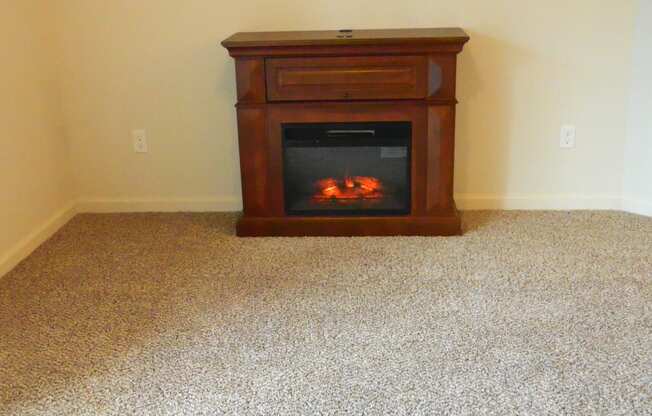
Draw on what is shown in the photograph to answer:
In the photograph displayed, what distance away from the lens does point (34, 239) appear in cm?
328

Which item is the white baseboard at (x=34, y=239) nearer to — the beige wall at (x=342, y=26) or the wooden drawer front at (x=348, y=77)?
the beige wall at (x=342, y=26)

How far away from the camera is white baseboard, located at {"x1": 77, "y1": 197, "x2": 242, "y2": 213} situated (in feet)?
12.1

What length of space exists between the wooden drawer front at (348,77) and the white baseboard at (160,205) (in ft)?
2.38

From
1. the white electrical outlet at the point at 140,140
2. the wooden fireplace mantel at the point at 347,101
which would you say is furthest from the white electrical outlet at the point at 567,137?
the white electrical outlet at the point at 140,140

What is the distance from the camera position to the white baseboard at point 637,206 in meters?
3.49

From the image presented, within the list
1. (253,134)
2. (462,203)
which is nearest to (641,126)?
(462,203)

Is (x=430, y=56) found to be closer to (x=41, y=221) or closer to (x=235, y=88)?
(x=235, y=88)

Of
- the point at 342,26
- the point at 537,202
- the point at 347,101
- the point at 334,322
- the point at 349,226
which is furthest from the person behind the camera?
the point at 537,202

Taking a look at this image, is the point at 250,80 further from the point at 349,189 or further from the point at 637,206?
the point at 637,206

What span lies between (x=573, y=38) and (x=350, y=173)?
115cm

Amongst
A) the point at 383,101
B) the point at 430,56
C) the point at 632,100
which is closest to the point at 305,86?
the point at 383,101

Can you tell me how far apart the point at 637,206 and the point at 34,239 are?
2681 millimetres

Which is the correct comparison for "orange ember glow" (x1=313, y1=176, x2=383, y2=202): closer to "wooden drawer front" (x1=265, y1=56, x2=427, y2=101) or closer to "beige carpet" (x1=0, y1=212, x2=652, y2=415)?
"beige carpet" (x1=0, y1=212, x2=652, y2=415)

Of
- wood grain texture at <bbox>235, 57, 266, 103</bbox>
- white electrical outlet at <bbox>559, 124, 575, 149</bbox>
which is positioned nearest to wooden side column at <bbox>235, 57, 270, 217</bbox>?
wood grain texture at <bbox>235, 57, 266, 103</bbox>
